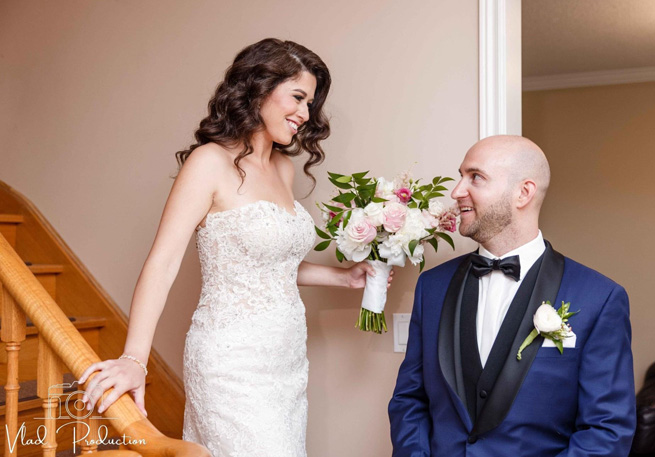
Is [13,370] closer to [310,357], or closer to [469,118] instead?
[310,357]

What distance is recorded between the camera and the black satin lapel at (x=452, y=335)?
2.03m

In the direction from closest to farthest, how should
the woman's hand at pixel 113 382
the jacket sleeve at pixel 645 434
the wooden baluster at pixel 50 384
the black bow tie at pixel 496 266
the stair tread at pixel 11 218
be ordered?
the woman's hand at pixel 113 382 → the wooden baluster at pixel 50 384 → the black bow tie at pixel 496 266 → the stair tread at pixel 11 218 → the jacket sleeve at pixel 645 434

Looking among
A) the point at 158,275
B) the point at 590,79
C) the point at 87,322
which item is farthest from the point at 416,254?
the point at 590,79

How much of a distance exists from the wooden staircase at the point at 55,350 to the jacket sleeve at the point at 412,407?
856mm

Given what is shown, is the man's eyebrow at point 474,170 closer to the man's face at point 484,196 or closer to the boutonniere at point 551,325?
the man's face at point 484,196

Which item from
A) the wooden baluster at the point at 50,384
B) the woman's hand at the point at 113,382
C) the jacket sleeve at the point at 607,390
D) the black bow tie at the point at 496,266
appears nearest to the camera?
the woman's hand at the point at 113,382

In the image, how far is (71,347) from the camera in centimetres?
173

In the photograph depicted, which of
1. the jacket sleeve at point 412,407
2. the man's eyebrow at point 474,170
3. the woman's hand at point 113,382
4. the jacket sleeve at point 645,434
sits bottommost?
the jacket sleeve at point 645,434

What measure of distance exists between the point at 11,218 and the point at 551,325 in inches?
115

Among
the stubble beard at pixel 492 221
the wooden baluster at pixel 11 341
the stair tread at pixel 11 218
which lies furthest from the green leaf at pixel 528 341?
the stair tread at pixel 11 218

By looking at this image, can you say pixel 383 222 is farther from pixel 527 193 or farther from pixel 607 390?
pixel 607 390

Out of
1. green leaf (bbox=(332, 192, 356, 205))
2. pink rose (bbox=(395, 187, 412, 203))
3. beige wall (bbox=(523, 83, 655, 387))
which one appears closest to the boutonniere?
pink rose (bbox=(395, 187, 412, 203))

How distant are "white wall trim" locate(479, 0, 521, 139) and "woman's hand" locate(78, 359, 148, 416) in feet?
5.14

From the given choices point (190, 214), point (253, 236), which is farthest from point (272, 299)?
point (190, 214)
